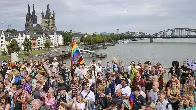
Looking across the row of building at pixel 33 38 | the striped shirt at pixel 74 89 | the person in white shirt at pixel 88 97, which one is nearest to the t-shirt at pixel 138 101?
the person in white shirt at pixel 88 97

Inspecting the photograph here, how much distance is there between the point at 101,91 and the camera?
8.00m

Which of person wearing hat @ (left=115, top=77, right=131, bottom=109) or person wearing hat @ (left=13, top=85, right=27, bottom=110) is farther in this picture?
person wearing hat @ (left=115, top=77, right=131, bottom=109)

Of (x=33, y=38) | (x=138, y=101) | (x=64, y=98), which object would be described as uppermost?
(x=64, y=98)

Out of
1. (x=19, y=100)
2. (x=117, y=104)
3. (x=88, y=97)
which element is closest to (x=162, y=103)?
(x=117, y=104)

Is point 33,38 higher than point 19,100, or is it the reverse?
point 19,100

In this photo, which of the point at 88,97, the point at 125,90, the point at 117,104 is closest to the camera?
the point at 117,104

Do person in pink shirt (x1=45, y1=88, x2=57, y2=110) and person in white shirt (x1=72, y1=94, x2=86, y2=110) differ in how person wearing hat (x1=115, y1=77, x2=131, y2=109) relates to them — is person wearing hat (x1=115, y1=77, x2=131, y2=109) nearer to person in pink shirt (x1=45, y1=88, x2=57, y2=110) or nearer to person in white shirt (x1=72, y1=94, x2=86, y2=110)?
person in white shirt (x1=72, y1=94, x2=86, y2=110)

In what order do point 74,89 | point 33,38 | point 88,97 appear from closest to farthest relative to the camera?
point 88,97
point 74,89
point 33,38

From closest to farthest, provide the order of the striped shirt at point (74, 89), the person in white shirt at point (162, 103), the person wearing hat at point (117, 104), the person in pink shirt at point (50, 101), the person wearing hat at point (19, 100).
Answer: the person wearing hat at point (117, 104)
the person in pink shirt at point (50, 101)
the person in white shirt at point (162, 103)
the person wearing hat at point (19, 100)
the striped shirt at point (74, 89)

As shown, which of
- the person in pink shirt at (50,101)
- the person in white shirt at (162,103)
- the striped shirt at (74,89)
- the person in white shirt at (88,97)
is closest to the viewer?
the person in pink shirt at (50,101)

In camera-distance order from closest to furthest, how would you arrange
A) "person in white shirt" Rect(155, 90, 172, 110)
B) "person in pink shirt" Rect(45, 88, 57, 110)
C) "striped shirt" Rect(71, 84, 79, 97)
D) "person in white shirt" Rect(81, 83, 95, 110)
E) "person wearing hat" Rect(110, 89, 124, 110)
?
"person wearing hat" Rect(110, 89, 124, 110), "person in pink shirt" Rect(45, 88, 57, 110), "person in white shirt" Rect(155, 90, 172, 110), "person in white shirt" Rect(81, 83, 95, 110), "striped shirt" Rect(71, 84, 79, 97)

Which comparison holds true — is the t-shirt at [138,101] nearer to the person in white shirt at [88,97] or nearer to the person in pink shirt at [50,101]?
the person in white shirt at [88,97]

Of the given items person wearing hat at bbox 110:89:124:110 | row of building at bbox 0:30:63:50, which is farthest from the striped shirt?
row of building at bbox 0:30:63:50

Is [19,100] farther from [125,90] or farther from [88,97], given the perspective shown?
[125,90]
